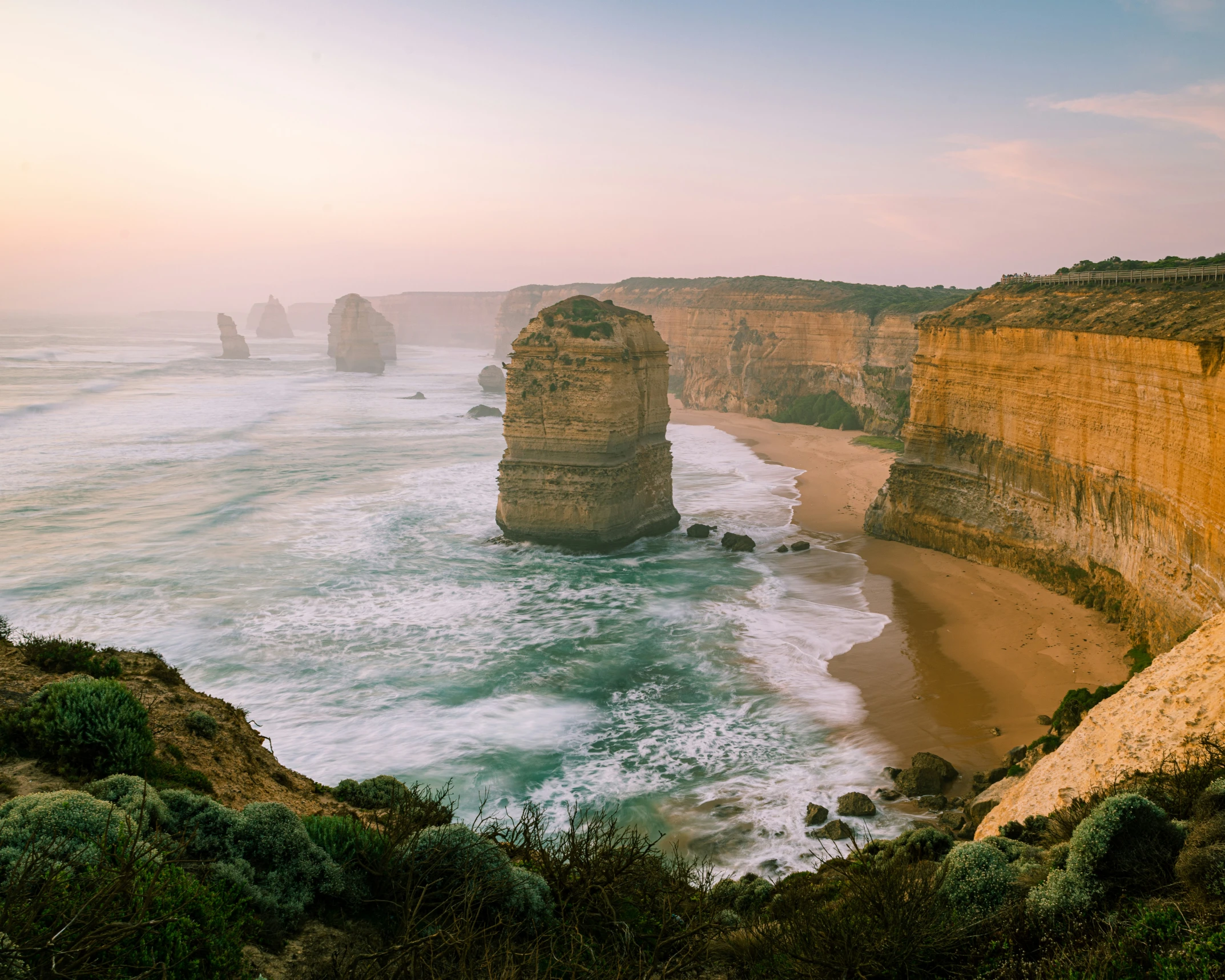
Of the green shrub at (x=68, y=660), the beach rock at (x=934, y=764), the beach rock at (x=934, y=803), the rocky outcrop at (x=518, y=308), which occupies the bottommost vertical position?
the beach rock at (x=934, y=803)

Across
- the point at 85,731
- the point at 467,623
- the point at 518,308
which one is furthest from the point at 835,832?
the point at 518,308

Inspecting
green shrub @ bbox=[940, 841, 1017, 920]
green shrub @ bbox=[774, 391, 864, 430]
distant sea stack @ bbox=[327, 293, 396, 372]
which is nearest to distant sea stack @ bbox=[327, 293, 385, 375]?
distant sea stack @ bbox=[327, 293, 396, 372]

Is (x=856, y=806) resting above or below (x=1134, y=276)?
below

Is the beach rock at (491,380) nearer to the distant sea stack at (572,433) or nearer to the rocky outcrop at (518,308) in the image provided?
the rocky outcrop at (518,308)

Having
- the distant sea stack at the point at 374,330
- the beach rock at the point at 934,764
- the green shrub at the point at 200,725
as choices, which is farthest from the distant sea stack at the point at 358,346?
the green shrub at the point at 200,725

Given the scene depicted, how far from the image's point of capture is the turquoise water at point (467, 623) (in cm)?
1467

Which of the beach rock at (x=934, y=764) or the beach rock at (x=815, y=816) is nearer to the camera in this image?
the beach rock at (x=815, y=816)

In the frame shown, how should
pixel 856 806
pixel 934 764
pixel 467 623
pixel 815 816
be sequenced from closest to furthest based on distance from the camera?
1. pixel 815 816
2. pixel 856 806
3. pixel 934 764
4. pixel 467 623

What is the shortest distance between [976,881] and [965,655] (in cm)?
1314

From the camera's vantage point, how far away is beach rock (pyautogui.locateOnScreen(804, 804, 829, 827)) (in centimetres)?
1270

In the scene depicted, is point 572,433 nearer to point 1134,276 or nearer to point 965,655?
point 965,655

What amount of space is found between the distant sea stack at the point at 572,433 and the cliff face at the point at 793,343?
2892cm

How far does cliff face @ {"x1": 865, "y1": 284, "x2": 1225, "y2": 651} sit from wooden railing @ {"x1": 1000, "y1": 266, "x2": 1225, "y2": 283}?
0.70m

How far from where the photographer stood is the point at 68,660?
395 inches
